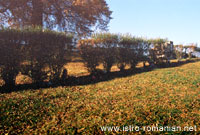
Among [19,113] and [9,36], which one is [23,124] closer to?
[19,113]

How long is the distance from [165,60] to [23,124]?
14.7 meters

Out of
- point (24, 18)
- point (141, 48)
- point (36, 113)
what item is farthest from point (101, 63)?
point (24, 18)

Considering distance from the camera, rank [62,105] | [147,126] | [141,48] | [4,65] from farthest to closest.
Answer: [141,48] → [4,65] → [62,105] → [147,126]

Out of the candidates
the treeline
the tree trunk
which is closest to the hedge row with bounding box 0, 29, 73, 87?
the treeline

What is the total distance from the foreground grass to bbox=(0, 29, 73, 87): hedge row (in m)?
2.14

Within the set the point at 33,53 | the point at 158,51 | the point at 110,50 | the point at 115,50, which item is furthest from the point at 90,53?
the point at 158,51

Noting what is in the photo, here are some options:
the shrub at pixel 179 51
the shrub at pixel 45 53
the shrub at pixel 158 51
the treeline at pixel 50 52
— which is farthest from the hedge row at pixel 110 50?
the shrub at pixel 179 51

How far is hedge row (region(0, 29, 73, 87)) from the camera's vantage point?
769 cm

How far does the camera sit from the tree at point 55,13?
17.6 m

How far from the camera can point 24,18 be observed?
59.6ft

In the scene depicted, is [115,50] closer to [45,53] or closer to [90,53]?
[90,53]

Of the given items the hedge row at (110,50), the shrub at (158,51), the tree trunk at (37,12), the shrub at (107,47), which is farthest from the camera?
the tree trunk at (37,12)

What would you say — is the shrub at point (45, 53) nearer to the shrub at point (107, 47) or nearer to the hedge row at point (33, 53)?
the hedge row at point (33, 53)

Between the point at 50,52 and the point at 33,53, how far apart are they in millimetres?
897
